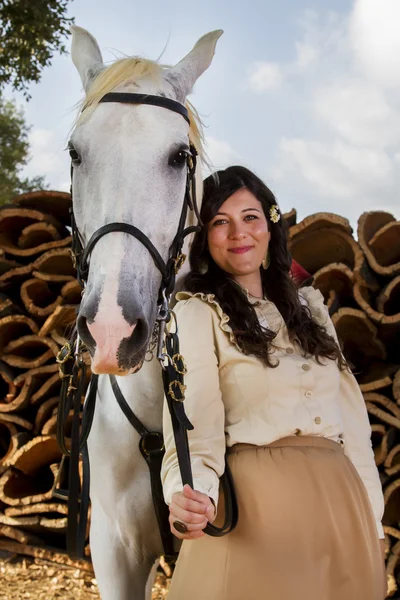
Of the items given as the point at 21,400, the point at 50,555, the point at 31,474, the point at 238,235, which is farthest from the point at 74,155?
the point at 50,555

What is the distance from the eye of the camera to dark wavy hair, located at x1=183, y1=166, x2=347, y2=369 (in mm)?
1239

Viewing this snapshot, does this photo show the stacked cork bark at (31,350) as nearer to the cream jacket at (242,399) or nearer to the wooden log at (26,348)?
the wooden log at (26,348)

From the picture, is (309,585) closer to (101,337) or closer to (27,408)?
(101,337)

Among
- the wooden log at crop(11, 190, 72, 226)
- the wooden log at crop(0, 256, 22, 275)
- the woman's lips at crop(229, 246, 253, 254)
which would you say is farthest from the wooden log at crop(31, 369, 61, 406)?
the woman's lips at crop(229, 246, 253, 254)

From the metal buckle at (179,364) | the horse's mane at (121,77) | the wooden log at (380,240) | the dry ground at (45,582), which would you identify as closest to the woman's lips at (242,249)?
the horse's mane at (121,77)

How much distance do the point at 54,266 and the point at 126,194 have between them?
1.80 metres

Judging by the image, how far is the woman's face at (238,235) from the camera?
1318 mm

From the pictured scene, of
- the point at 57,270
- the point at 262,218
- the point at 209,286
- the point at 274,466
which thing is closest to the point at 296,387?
the point at 274,466

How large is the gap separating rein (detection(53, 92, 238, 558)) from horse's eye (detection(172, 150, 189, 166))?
30mm

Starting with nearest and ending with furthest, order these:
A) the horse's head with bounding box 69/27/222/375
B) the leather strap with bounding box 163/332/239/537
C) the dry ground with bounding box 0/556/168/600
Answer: the horse's head with bounding box 69/27/222/375, the leather strap with bounding box 163/332/239/537, the dry ground with bounding box 0/556/168/600

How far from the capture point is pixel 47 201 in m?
2.66

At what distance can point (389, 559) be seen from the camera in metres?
2.24

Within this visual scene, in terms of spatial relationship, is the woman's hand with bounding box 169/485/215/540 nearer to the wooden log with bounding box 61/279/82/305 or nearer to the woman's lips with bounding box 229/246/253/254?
the woman's lips with bounding box 229/246/253/254

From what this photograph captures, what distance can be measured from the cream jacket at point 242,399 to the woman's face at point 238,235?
15 cm
